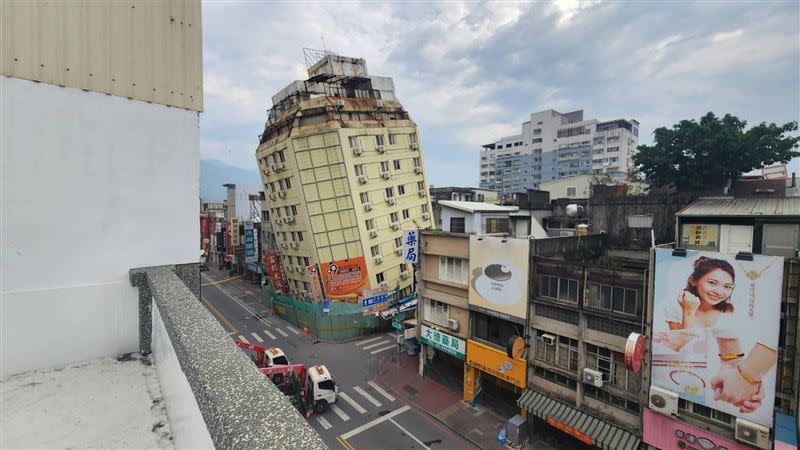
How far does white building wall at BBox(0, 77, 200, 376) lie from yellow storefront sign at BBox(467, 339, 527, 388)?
16.5 m

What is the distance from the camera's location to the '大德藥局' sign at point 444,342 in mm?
20203

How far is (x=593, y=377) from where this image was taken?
47.5 feet

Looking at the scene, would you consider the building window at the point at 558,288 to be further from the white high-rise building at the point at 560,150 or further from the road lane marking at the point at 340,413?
the white high-rise building at the point at 560,150

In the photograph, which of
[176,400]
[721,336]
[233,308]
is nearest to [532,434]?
[721,336]

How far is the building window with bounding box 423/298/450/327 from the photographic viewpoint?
2139 centimetres

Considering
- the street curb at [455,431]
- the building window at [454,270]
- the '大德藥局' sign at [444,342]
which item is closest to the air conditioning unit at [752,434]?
the street curb at [455,431]

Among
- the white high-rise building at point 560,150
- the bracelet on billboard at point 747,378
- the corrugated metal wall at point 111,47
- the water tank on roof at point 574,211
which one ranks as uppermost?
the white high-rise building at point 560,150

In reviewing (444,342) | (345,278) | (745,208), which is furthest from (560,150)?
(444,342)

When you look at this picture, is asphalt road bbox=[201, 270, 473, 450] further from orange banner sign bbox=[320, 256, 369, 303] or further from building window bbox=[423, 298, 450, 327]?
building window bbox=[423, 298, 450, 327]

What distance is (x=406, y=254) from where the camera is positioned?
23.3 m

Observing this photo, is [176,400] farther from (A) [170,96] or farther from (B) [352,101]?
(B) [352,101]

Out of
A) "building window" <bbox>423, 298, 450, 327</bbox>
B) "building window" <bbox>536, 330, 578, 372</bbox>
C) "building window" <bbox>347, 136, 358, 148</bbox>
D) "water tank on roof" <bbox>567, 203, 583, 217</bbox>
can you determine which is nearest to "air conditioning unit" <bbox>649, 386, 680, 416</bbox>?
"building window" <bbox>536, 330, 578, 372</bbox>

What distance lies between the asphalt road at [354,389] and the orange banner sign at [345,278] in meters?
3.82

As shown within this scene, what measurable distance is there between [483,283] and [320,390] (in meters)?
10.3
